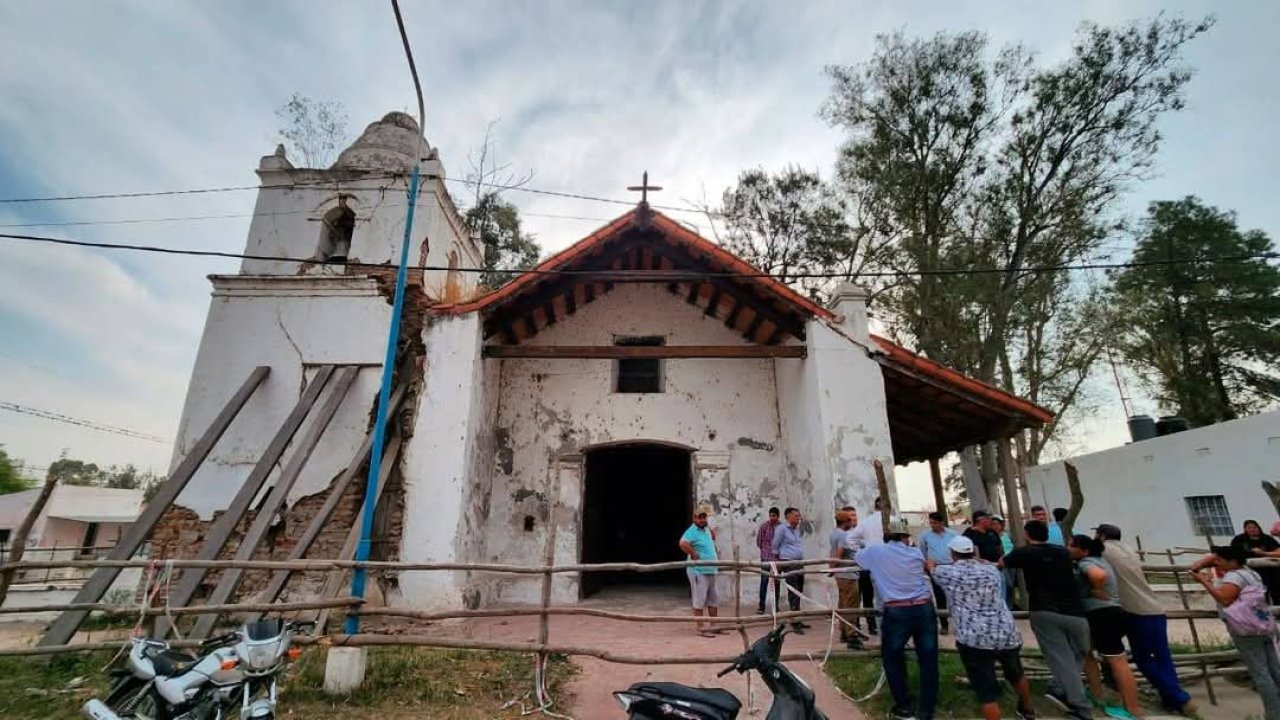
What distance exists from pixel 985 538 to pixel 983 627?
97.4 inches

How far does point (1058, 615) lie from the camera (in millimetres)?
4543

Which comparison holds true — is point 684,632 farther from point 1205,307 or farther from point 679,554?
point 1205,307

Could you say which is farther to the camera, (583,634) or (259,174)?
(259,174)

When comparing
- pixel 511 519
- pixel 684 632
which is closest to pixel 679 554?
pixel 511 519

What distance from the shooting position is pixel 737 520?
9.22 metres

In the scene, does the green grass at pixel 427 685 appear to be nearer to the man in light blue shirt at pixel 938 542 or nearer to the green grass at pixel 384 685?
the green grass at pixel 384 685

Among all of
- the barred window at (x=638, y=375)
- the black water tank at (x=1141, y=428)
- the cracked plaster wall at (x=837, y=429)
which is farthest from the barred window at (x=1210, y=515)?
the barred window at (x=638, y=375)

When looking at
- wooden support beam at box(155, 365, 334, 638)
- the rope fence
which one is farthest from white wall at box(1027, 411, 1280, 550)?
wooden support beam at box(155, 365, 334, 638)

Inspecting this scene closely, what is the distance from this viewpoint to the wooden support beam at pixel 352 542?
5.90 metres

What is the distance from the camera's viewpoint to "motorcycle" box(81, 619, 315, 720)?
362cm

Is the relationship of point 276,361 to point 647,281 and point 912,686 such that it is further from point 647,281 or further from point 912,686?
point 912,686

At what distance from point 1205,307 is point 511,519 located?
25.6m

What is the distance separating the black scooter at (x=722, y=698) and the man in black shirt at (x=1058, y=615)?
2.52 metres

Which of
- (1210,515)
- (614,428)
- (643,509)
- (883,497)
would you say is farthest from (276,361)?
(1210,515)
